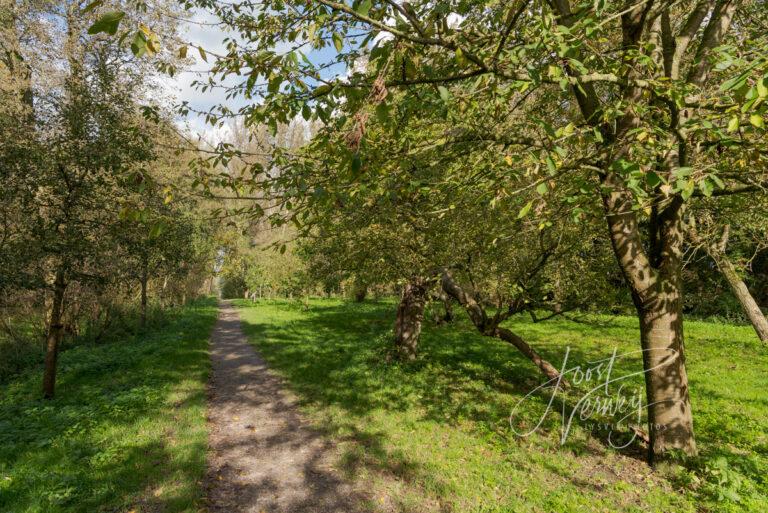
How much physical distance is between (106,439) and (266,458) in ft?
8.70

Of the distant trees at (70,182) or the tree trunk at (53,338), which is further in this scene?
the tree trunk at (53,338)

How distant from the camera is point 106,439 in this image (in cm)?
715

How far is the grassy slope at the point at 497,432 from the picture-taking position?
6039mm

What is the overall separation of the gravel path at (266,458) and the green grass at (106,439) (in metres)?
0.35

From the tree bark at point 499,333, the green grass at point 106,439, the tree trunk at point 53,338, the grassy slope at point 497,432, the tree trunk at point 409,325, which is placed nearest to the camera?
the green grass at point 106,439

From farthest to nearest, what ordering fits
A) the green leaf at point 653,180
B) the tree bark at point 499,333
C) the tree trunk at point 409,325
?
1. the tree trunk at point 409,325
2. the tree bark at point 499,333
3. the green leaf at point 653,180

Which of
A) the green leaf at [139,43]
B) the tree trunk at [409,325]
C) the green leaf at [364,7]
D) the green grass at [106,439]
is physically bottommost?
the green grass at [106,439]

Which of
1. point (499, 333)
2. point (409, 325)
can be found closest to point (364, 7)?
point (499, 333)

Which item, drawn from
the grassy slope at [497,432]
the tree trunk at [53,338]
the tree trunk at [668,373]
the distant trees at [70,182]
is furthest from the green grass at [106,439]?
the tree trunk at [668,373]

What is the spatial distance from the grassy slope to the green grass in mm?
2486

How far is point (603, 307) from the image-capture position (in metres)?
9.47

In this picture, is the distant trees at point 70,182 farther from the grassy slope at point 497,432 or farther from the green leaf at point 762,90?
the green leaf at point 762,90

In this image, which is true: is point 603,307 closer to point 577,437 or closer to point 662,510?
point 577,437

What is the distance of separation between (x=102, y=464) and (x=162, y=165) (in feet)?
50.7
